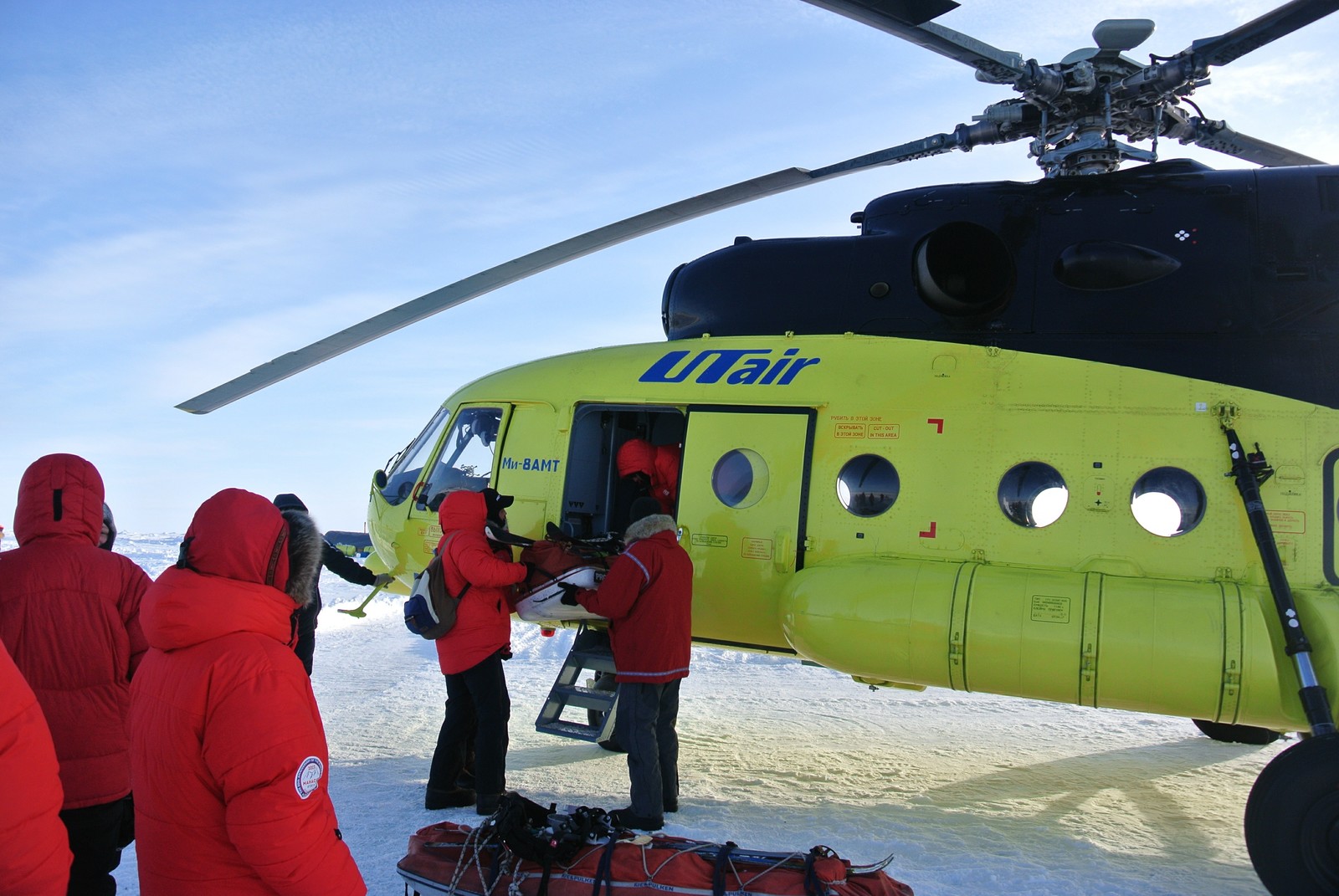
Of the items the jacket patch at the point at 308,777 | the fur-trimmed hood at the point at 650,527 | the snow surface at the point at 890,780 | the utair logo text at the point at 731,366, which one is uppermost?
the utair logo text at the point at 731,366

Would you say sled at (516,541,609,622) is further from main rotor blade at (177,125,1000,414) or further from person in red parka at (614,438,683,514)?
main rotor blade at (177,125,1000,414)

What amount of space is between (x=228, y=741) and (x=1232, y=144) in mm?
7079

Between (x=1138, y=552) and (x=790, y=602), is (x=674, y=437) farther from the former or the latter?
(x=1138, y=552)

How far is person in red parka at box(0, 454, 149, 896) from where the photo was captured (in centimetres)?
335

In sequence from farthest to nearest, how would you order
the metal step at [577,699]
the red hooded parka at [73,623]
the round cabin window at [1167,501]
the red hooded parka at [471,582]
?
the metal step at [577,699], the red hooded parka at [471,582], the round cabin window at [1167,501], the red hooded parka at [73,623]

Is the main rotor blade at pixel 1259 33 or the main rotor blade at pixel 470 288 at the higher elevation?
the main rotor blade at pixel 1259 33

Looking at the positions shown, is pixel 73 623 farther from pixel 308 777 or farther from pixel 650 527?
pixel 650 527

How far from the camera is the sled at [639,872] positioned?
3852 millimetres

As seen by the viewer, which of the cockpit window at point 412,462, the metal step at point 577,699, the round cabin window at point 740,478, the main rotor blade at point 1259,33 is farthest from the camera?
the cockpit window at point 412,462

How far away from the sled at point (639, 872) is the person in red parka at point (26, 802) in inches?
87.3

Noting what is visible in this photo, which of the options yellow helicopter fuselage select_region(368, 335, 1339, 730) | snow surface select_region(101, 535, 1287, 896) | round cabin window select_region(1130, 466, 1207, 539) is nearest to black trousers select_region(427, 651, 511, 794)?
snow surface select_region(101, 535, 1287, 896)

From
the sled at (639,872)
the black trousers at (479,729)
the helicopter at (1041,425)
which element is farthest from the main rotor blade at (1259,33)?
the black trousers at (479,729)

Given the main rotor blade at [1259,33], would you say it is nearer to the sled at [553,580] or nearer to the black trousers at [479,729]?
the sled at [553,580]

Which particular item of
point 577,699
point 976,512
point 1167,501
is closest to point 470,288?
point 577,699
